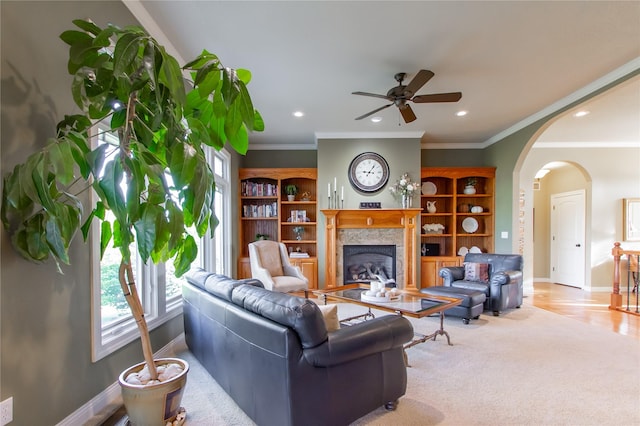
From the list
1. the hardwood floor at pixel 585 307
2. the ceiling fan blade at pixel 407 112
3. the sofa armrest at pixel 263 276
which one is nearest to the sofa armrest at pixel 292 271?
the sofa armrest at pixel 263 276

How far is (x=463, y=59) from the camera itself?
3012 millimetres

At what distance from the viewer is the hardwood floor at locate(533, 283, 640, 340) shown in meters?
3.90

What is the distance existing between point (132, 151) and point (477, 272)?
4.68m

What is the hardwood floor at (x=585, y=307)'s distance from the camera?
3.90m

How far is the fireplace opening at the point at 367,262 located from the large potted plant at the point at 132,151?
13.8 ft

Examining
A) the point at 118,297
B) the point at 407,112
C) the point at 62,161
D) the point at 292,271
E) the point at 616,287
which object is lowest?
the point at 616,287

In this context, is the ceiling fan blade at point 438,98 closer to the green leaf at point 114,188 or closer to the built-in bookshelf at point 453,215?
the built-in bookshelf at point 453,215

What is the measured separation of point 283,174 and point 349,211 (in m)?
1.47

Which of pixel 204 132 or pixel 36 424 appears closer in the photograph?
pixel 204 132

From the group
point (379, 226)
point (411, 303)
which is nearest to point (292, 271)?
point (379, 226)

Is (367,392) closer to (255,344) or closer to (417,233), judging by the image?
(255,344)

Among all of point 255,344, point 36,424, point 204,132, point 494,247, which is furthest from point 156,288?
point 494,247

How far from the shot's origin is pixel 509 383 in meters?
2.40

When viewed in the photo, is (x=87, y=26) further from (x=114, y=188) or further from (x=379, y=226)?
(x=379, y=226)
